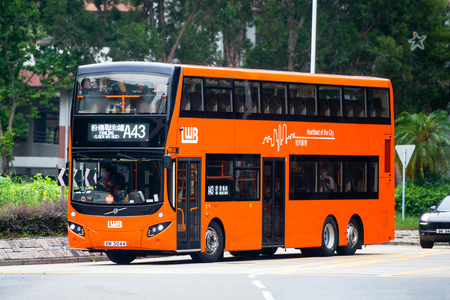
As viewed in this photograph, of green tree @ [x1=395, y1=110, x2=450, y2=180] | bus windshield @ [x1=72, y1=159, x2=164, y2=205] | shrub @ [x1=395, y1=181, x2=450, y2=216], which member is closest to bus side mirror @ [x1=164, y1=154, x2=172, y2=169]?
bus windshield @ [x1=72, y1=159, x2=164, y2=205]

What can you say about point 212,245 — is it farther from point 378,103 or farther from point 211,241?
point 378,103

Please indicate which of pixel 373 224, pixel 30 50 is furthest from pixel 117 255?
pixel 30 50

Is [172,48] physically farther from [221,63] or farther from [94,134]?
[94,134]

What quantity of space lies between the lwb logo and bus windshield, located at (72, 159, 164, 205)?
0.78 meters

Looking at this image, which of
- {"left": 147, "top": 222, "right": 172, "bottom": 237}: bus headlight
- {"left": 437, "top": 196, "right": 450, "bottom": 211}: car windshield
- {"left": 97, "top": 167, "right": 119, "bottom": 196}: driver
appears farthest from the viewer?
{"left": 437, "top": 196, "right": 450, "bottom": 211}: car windshield

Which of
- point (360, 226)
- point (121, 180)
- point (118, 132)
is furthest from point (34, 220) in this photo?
point (360, 226)

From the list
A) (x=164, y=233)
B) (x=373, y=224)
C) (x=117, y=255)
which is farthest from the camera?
(x=373, y=224)

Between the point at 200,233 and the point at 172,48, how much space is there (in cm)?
2701

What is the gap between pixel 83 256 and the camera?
2408cm

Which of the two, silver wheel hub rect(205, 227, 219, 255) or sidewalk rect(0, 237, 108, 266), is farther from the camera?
sidewalk rect(0, 237, 108, 266)

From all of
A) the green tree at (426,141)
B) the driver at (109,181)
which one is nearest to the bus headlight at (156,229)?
the driver at (109,181)

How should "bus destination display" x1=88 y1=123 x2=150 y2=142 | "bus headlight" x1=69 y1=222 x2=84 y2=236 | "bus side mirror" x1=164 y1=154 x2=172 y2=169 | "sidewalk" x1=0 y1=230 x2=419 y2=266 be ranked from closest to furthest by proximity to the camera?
"bus side mirror" x1=164 y1=154 x2=172 y2=169
"bus destination display" x1=88 y1=123 x2=150 y2=142
"bus headlight" x1=69 y1=222 x2=84 y2=236
"sidewalk" x1=0 y1=230 x2=419 y2=266

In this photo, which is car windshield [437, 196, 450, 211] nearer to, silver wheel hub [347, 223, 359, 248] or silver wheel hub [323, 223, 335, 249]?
silver wheel hub [347, 223, 359, 248]

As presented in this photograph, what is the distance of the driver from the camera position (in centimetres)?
2044
